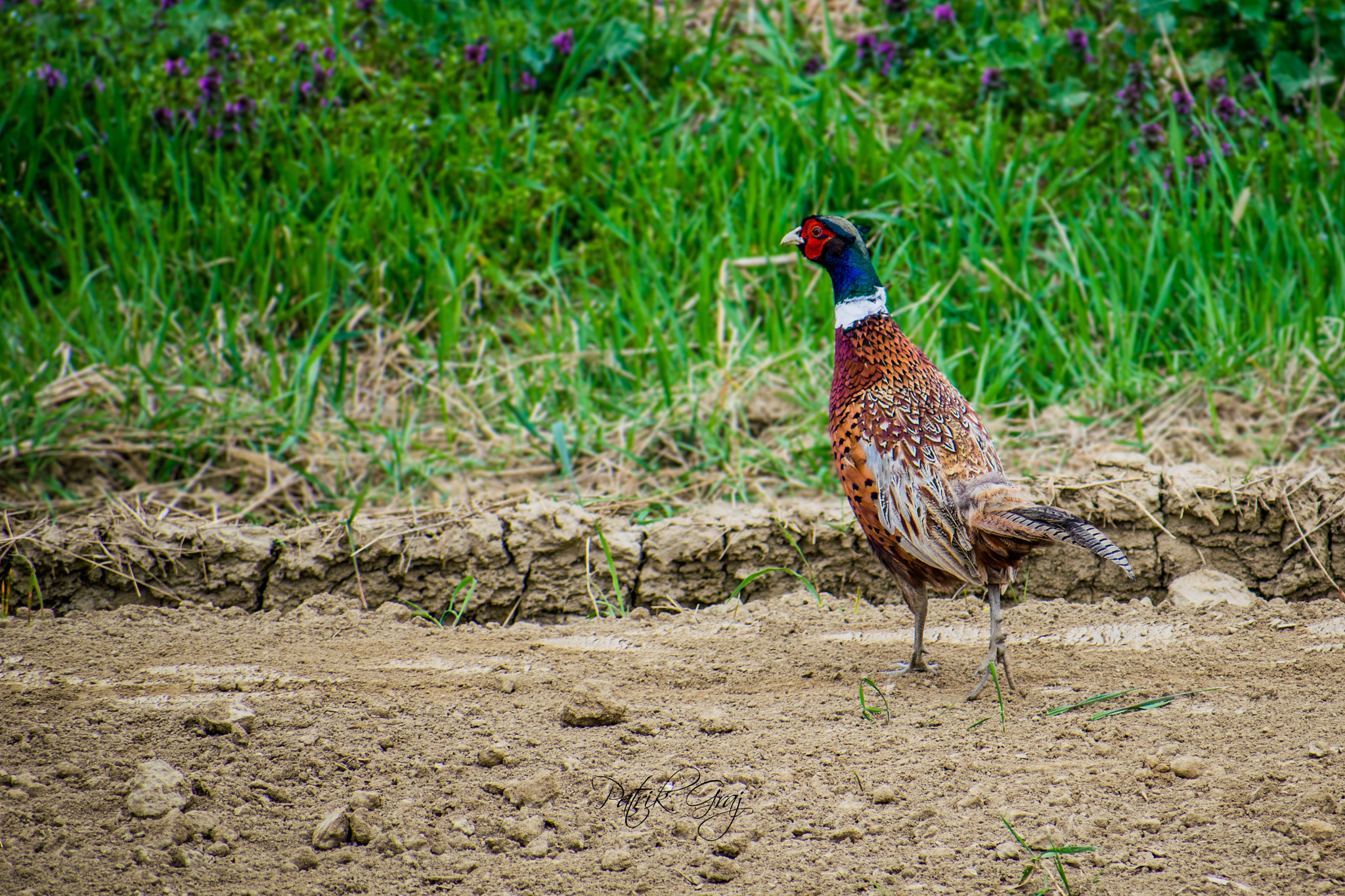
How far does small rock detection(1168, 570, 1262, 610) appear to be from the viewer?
291 centimetres

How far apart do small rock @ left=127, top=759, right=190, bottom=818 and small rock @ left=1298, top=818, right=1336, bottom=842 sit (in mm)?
1985

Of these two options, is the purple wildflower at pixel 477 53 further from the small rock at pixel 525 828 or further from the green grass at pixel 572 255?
the small rock at pixel 525 828

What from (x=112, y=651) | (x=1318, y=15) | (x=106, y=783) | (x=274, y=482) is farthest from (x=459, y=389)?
(x=1318, y=15)

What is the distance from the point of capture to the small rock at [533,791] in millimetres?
1966

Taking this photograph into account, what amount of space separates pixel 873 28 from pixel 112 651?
15.9 ft

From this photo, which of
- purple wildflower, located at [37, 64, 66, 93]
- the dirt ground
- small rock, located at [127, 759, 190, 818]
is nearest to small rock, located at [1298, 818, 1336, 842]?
the dirt ground

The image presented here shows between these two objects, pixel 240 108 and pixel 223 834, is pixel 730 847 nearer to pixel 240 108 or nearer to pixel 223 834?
pixel 223 834

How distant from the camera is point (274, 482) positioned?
3715mm

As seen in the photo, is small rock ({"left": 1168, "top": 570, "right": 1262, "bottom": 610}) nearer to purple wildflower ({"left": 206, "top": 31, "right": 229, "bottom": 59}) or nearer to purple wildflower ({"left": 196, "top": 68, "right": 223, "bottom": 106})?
purple wildflower ({"left": 196, "top": 68, "right": 223, "bottom": 106})

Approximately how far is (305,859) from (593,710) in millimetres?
673

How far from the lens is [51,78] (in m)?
5.16

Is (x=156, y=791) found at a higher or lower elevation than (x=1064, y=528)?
lower

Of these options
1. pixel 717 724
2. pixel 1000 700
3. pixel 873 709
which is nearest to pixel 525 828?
pixel 717 724

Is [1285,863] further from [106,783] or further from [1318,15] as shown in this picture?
[1318,15]
